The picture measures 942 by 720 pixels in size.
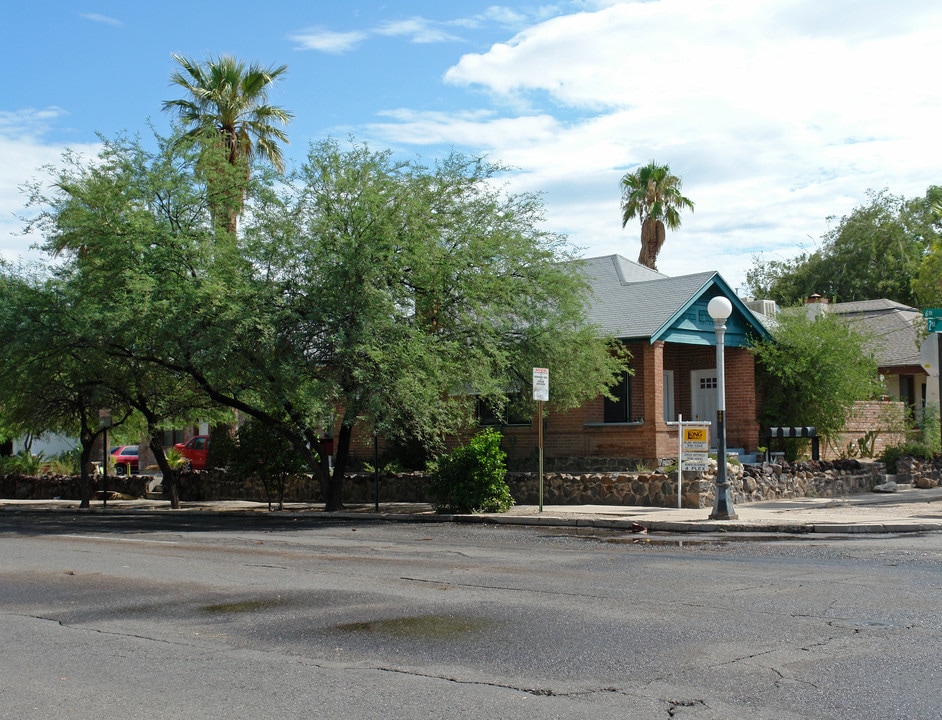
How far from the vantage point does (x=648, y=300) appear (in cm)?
2703

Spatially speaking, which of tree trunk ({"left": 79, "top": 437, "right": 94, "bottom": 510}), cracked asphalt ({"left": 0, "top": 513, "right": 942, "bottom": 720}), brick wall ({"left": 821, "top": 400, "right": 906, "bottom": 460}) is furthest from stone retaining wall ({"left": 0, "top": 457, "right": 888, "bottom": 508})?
cracked asphalt ({"left": 0, "top": 513, "right": 942, "bottom": 720})

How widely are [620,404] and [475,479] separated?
7547 millimetres

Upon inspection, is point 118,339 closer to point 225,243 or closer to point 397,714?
point 225,243

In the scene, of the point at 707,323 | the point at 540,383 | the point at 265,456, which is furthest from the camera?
the point at 707,323

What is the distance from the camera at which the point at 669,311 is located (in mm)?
25734

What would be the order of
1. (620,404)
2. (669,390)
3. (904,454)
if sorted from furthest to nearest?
(669,390) → (620,404) → (904,454)

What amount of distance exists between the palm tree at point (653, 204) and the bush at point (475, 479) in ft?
86.3

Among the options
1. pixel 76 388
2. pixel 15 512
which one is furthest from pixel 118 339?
pixel 15 512

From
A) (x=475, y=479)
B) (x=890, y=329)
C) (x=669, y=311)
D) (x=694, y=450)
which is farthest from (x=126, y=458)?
(x=890, y=329)

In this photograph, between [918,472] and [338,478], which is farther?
[918,472]

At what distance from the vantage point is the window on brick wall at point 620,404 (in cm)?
2684

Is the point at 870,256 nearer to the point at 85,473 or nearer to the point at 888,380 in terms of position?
the point at 888,380

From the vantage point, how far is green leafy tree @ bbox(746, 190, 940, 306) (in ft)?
196

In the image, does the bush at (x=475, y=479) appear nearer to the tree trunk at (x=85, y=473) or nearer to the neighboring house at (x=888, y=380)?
the neighboring house at (x=888, y=380)
